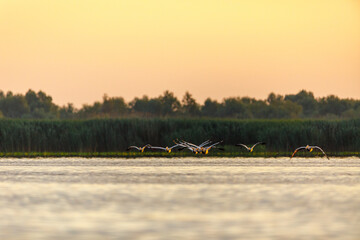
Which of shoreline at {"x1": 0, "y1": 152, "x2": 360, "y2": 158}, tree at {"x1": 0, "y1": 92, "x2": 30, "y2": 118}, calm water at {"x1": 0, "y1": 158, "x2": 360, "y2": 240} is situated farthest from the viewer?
tree at {"x1": 0, "y1": 92, "x2": 30, "y2": 118}

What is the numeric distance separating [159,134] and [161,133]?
0.12m

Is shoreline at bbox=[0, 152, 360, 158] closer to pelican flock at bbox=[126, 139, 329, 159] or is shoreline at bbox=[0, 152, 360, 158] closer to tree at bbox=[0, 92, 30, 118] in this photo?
pelican flock at bbox=[126, 139, 329, 159]

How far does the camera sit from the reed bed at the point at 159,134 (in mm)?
40688

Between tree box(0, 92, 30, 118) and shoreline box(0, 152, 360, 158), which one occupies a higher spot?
tree box(0, 92, 30, 118)

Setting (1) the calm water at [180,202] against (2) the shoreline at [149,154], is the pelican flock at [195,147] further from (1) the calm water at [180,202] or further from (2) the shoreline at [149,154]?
(1) the calm water at [180,202]

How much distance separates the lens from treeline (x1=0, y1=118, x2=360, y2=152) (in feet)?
134

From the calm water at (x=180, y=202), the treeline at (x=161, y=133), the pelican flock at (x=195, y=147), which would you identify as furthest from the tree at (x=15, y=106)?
the calm water at (x=180, y=202)

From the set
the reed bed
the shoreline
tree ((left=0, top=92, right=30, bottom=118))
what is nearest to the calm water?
the shoreline

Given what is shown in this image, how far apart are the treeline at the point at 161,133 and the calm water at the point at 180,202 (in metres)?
10.4

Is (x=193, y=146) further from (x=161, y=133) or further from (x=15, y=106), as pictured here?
(x=15, y=106)

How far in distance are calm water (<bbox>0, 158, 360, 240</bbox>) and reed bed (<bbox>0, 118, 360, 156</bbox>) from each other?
33.9 feet

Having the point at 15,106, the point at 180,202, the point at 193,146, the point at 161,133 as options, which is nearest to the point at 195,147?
the point at 193,146

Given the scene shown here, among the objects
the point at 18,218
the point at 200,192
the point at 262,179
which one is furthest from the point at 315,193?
the point at 18,218

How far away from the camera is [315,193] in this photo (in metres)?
19.5
